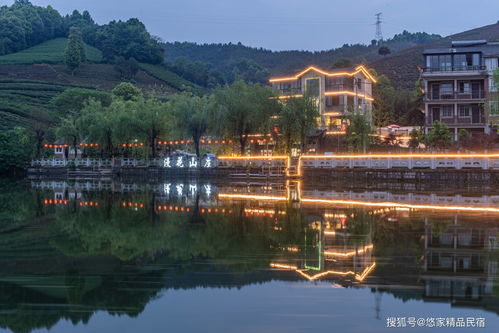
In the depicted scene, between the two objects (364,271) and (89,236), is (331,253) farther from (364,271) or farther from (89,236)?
(89,236)

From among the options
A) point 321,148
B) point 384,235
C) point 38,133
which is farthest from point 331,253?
point 38,133

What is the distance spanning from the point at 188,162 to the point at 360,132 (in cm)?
1678

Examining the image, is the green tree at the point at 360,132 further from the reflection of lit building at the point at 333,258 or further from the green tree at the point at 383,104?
the reflection of lit building at the point at 333,258

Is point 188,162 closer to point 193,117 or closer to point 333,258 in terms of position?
point 193,117

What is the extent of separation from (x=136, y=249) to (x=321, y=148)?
46.4 meters

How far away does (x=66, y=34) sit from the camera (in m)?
174

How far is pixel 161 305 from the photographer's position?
884 centimetres

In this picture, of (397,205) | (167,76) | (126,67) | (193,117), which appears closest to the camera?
(397,205)

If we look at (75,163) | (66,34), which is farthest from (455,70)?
(66,34)

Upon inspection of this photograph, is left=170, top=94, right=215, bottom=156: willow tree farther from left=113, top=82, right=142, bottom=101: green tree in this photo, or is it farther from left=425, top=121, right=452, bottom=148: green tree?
left=113, top=82, right=142, bottom=101: green tree

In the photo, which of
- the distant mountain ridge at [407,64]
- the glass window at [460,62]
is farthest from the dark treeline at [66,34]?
the glass window at [460,62]

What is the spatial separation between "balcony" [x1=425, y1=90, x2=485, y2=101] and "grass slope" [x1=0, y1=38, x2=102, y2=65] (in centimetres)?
9724

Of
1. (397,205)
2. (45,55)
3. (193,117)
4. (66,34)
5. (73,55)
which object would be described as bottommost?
(397,205)

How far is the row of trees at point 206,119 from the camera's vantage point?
48219 millimetres
